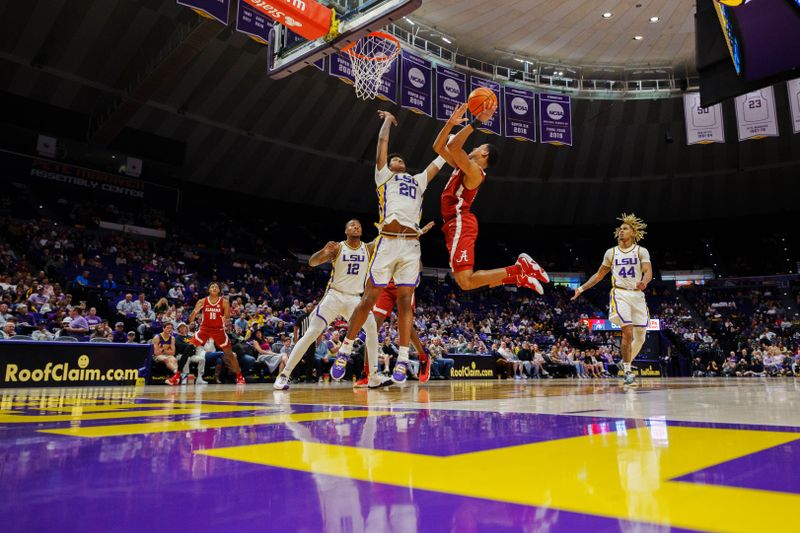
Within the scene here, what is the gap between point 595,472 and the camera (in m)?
1.11

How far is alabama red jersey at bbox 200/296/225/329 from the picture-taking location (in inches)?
293

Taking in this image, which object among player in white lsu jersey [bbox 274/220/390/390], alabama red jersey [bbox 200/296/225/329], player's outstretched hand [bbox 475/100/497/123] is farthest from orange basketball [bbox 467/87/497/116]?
alabama red jersey [bbox 200/296/225/329]

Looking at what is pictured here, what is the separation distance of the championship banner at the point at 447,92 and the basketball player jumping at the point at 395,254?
11.1m

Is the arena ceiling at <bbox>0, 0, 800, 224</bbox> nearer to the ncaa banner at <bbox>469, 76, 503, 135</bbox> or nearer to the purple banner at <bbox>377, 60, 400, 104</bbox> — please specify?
the ncaa banner at <bbox>469, 76, 503, 135</bbox>

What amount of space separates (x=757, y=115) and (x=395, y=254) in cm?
1559

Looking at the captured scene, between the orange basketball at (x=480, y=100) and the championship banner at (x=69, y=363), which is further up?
A: the orange basketball at (x=480, y=100)

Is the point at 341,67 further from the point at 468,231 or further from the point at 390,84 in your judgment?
the point at 468,231

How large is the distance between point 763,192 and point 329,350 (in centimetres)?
2464

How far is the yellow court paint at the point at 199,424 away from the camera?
72.2 inches

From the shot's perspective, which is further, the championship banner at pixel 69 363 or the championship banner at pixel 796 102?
the championship banner at pixel 796 102

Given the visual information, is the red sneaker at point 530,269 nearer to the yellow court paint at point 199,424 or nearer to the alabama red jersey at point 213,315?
the yellow court paint at point 199,424

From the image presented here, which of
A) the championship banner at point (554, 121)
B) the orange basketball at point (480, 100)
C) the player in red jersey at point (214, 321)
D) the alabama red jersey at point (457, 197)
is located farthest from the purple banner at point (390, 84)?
the orange basketball at point (480, 100)

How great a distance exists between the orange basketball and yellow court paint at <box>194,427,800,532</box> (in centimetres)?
321

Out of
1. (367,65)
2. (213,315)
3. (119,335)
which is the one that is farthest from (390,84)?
(213,315)
